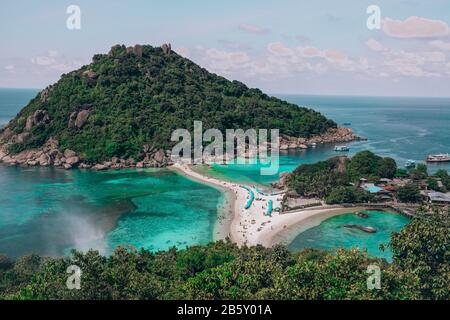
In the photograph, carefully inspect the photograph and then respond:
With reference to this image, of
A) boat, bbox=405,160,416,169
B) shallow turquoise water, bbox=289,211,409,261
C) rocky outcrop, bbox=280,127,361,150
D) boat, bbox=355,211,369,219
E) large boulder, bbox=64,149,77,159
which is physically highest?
rocky outcrop, bbox=280,127,361,150

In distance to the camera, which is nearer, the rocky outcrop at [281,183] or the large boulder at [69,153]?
the rocky outcrop at [281,183]

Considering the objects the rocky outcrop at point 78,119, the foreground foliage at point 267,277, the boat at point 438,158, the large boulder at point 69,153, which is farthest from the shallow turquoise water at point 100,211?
the boat at point 438,158

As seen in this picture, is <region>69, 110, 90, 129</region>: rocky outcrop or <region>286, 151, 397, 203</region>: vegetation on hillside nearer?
<region>286, 151, 397, 203</region>: vegetation on hillside

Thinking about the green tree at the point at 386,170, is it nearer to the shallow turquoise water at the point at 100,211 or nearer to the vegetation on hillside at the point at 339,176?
the vegetation on hillside at the point at 339,176

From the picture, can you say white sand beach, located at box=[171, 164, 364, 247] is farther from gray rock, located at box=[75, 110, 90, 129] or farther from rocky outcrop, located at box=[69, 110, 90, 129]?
rocky outcrop, located at box=[69, 110, 90, 129]

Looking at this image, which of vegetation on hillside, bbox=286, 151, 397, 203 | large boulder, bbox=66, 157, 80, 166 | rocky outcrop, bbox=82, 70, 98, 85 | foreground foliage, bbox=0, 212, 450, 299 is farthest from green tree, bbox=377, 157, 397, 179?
rocky outcrop, bbox=82, 70, 98, 85

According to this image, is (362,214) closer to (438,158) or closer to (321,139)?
(438,158)

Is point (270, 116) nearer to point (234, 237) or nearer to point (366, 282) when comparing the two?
point (234, 237)
